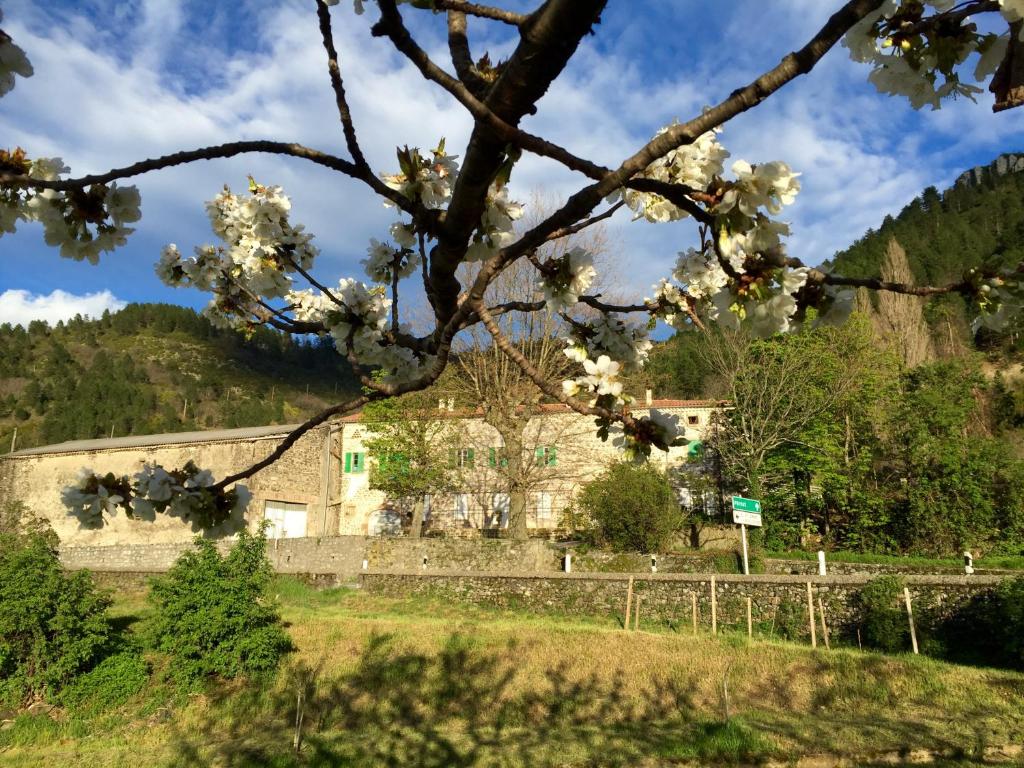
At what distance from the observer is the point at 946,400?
23.3 metres

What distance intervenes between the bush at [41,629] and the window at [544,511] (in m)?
18.3

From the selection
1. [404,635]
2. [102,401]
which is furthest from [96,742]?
[102,401]

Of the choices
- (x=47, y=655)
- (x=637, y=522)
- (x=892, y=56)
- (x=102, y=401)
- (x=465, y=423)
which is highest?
(x=102, y=401)

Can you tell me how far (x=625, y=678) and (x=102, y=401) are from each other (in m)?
86.5

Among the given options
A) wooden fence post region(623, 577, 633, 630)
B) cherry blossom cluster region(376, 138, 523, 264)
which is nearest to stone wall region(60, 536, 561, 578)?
wooden fence post region(623, 577, 633, 630)

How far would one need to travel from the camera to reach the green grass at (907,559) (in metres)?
19.0

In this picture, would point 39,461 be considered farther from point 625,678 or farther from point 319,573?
point 625,678

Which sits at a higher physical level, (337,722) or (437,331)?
(437,331)

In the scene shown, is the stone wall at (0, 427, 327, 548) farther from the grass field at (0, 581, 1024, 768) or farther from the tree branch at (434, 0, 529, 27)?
the tree branch at (434, 0, 529, 27)

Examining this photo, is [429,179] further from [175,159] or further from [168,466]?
[168,466]

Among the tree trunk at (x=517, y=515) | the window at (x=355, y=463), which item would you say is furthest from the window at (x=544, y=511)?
the window at (x=355, y=463)

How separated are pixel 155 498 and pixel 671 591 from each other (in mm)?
16759

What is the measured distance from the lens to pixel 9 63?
1438 millimetres

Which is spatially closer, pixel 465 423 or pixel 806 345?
pixel 806 345
